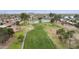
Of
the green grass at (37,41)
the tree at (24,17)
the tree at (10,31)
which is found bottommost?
the green grass at (37,41)

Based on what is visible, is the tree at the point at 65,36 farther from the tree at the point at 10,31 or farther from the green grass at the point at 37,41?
the tree at the point at 10,31

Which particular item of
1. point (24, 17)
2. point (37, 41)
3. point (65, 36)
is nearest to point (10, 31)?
point (24, 17)

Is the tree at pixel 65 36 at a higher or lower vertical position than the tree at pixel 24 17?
lower

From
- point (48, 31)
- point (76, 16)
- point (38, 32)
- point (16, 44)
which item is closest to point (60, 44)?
point (48, 31)

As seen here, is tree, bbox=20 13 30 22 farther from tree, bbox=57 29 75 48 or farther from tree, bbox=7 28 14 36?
tree, bbox=57 29 75 48

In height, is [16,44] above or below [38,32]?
below

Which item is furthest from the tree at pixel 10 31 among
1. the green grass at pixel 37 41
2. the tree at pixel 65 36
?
the tree at pixel 65 36

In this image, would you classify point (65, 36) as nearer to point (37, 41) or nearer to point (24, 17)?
point (37, 41)
